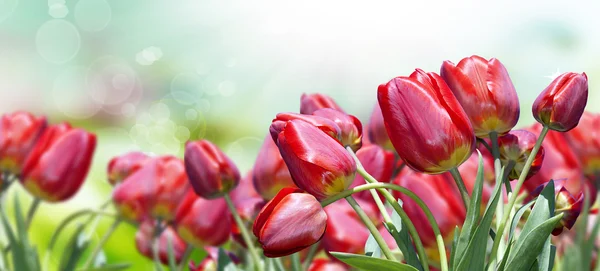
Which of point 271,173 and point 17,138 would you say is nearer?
point 271,173

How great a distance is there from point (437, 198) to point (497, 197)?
173 mm

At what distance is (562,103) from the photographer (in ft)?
1.15

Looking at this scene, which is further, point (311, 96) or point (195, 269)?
point (195, 269)

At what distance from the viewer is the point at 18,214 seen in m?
0.65

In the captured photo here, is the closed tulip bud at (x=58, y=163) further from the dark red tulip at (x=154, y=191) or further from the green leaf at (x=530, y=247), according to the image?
the green leaf at (x=530, y=247)

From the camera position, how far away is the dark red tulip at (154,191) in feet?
2.12

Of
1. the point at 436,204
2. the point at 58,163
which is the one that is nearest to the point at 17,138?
the point at 58,163

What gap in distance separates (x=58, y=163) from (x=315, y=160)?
1.42ft

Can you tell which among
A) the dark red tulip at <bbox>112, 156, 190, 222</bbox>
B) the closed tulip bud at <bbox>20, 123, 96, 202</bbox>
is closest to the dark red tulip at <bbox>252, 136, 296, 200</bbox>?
the dark red tulip at <bbox>112, 156, 190, 222</bbox>

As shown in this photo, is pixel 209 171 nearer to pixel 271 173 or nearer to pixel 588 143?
pixel 271 173

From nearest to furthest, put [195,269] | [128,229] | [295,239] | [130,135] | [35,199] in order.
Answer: [295,239]
[195,269]
[35,199]
[128,229]
[130,135]

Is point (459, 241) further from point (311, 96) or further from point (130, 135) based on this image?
point (130, 135)

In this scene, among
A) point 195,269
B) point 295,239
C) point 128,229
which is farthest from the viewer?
point 128,229

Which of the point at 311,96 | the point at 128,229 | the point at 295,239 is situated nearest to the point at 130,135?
the point at 128,229
